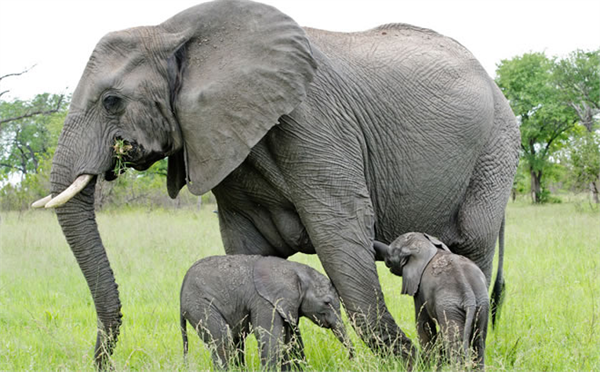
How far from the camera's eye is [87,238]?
4.04 metres

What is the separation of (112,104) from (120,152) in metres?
0.28

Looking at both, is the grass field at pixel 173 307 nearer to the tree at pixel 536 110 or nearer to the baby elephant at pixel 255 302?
the baby elephant at pixel 255 302

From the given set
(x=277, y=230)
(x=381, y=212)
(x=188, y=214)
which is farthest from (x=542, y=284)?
(x=188, y=214)

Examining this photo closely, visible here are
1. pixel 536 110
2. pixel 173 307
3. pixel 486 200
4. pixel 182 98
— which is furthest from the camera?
pixel 536 110

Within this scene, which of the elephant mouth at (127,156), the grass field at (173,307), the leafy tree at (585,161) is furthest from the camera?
the leafy tree at (585,161)

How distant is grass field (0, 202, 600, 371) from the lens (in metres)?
4.52

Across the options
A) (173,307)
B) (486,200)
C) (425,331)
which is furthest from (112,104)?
(173,307)

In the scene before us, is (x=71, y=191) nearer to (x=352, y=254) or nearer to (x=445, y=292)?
(x=352, y=254)

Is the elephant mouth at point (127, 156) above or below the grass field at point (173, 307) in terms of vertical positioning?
above

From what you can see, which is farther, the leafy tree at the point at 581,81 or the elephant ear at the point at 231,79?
the leafy tree at the point at 581,81

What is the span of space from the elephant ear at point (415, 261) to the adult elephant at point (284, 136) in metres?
0.22

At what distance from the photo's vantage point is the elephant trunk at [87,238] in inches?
153

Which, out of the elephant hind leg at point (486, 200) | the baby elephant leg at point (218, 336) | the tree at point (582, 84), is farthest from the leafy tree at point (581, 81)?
the baby elephant leg at point (218, 336)

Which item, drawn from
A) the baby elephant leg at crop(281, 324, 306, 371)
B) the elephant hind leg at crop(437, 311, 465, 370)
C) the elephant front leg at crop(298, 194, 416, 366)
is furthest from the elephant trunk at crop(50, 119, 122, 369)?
the elephant hind leg at crop(437, 311, 465, 370)
